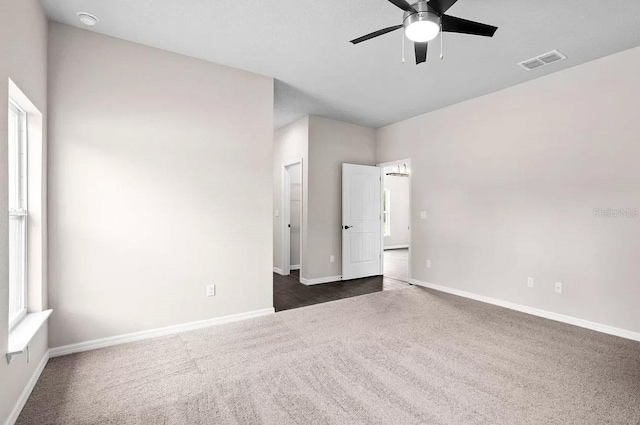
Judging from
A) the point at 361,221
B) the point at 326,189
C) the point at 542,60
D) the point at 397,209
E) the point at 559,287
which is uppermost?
the point at 542,60

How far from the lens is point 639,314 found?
9.69 feet

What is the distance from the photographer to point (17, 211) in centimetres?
220

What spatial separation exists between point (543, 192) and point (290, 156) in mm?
3863

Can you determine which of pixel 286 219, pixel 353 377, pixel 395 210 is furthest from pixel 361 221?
pixel 395 210

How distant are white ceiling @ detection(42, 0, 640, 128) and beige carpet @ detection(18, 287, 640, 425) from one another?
2.82 m

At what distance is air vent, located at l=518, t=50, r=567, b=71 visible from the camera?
3082mm

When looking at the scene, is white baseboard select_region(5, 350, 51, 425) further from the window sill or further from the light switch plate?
the light switch plate

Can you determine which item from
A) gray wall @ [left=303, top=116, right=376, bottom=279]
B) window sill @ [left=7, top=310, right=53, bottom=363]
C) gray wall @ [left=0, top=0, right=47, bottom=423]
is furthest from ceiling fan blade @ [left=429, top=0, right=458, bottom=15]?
gray wall @ [left=303, top=116, right=376, bottom=279]

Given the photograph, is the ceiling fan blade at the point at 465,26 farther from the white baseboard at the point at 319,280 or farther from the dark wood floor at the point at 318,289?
the white baseboard at the point at 319,280

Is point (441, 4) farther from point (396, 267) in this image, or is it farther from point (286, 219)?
point (396, 267)

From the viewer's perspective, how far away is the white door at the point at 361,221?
5426 millimetres

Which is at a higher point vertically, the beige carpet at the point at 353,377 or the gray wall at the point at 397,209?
the gray wall at the point at 397,209

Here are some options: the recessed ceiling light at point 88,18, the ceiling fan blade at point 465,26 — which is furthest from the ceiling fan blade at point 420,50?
the recessed ceiling light at point 88,18

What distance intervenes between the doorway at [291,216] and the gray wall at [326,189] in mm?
549
